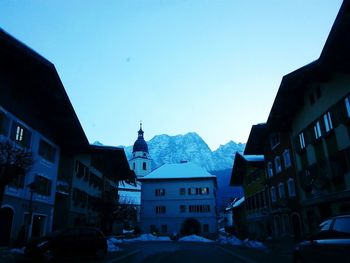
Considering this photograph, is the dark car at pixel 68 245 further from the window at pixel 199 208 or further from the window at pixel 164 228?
the window at pixel 199 208

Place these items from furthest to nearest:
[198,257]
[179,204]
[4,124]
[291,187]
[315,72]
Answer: [179,204] → [291,187] → [315,72] → [4,124] → [198,257]

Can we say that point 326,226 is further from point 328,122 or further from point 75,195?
point 75,195

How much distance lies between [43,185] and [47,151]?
3.19 meters

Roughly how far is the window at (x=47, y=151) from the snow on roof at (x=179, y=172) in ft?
110

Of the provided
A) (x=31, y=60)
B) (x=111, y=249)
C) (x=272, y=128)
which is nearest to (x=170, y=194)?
(x=272, y=128)

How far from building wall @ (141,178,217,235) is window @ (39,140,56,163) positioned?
109 ft

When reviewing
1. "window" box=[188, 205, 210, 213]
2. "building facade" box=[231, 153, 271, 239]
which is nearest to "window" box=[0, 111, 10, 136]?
"building facade" box=[231, 153, 271, 239]

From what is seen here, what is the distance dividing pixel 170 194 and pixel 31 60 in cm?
4505

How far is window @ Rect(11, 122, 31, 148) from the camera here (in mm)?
22594

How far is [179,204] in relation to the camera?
6131 centimetres

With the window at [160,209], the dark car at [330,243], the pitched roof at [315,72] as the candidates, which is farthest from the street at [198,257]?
the window at [160,209]

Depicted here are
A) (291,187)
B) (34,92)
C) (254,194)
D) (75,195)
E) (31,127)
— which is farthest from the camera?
(254,194)

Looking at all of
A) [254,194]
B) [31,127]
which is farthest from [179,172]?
[31,127]

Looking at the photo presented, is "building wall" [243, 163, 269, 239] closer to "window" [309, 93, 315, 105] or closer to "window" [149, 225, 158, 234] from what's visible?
"window" [309, 93, 315, 105]
